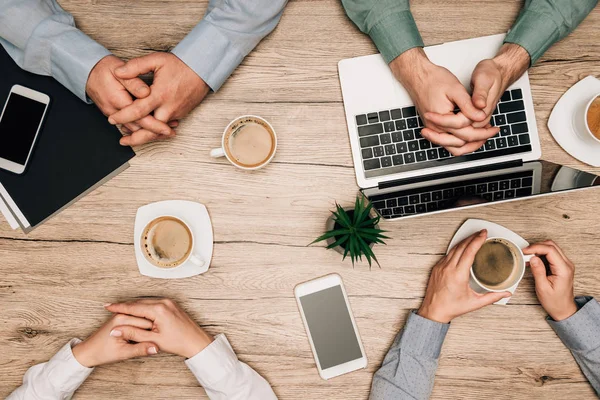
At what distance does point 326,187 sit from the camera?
1171mm

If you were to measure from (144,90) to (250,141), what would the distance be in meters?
0.28

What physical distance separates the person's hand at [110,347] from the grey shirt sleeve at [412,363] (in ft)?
1.93

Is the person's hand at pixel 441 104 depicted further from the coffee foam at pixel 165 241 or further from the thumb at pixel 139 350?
the thumb at pixel 139 350

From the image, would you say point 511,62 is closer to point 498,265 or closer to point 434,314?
point 498,265

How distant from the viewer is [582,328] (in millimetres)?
1138

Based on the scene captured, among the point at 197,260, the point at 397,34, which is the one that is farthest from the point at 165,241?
the point at 397,34

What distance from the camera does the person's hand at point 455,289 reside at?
111cm

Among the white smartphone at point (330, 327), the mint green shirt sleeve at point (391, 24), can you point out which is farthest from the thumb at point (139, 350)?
the mint green shirt sleeve at point (391, 24)

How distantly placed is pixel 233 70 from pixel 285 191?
34 centimetres

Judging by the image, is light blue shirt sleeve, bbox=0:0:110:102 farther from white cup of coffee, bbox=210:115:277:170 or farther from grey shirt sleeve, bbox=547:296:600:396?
grey shirt sleeve, bbox=547:296:600:396

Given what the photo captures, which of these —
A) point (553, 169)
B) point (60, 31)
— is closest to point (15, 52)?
point (60, 31)

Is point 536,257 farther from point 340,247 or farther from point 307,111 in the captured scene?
point 307,111

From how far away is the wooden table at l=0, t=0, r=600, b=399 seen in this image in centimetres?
117

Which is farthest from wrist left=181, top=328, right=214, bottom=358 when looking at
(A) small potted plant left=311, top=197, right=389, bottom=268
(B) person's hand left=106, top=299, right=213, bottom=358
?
(A) small potted plant left=311, top=197, right=389, bottom=268
